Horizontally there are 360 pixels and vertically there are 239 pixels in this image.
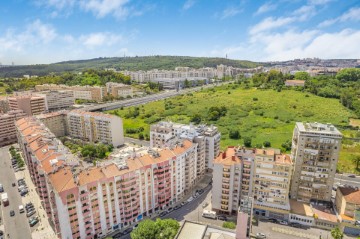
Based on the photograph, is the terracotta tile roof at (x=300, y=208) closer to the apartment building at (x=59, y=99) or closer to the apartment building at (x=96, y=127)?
the apartment building at (x=96, y=127)

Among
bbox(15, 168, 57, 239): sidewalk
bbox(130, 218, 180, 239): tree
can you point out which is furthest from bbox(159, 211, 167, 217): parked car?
bbox(15, 168, 57, 239): sidewalk

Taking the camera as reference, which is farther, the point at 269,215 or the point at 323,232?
the point at 269,215

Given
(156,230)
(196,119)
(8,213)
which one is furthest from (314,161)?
(196,119)

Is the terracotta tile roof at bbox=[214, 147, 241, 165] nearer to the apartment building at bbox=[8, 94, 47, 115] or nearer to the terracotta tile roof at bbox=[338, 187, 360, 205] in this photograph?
the terracotta tile roof at bbox=[338, 187, 360, 205]

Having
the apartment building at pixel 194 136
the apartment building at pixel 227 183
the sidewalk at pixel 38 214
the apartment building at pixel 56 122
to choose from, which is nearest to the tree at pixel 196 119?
the apartment building at pixel 194 136

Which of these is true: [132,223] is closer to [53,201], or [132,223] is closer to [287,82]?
[53,201]

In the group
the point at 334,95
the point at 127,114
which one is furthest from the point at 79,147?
the point at 334,95

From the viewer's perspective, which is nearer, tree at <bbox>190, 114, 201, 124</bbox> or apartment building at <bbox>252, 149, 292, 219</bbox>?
apartment building at <bbox>252, 149, 292, 219</bbox>
